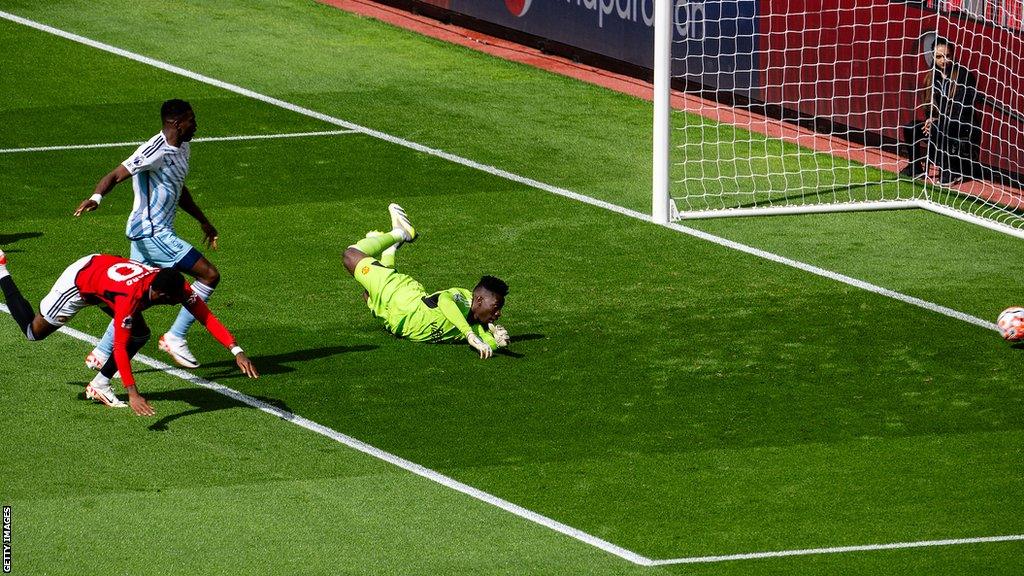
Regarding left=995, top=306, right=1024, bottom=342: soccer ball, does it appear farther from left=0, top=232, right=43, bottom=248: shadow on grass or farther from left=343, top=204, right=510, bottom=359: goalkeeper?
left=0, top=232, right=43, bottom=248: shadow on grass

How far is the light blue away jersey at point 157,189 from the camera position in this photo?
12.6 metres

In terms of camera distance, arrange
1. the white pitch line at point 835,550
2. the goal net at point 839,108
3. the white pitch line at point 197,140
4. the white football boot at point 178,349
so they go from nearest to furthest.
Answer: the white pitch line at point 835,550 < the white football boot at point 178,349 < the goal net at point 839,108 < the white pitch line at point 197,140

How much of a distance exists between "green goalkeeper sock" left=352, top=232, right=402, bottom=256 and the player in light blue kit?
1772 millimetres

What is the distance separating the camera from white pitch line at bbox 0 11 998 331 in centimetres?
1516

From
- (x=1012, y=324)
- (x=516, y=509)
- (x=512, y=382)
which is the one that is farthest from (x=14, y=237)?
(x=1012, y=324)

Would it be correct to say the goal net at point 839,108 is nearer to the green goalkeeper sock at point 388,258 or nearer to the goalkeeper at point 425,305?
the green goalkeeper sock at point 388,258

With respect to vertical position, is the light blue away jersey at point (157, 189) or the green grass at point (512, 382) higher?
the light blue away jersey at point (157, 189)

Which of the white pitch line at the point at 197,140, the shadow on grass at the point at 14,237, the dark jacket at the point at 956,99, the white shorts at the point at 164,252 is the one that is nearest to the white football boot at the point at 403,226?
the white shorts at the point at 164,252

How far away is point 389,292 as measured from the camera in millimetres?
13906

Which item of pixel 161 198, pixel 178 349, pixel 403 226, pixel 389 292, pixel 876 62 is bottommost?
pixel 178 349

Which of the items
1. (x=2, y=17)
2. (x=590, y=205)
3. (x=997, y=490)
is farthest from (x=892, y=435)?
(x=2, y=17)

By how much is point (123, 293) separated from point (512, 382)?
3.05 metres

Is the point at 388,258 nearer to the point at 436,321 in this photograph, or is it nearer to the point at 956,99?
the point at 436,321

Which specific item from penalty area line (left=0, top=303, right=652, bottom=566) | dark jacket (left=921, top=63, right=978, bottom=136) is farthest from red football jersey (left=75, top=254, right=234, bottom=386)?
dark jacket (left=921, top=63, right=978, bottom=136)
